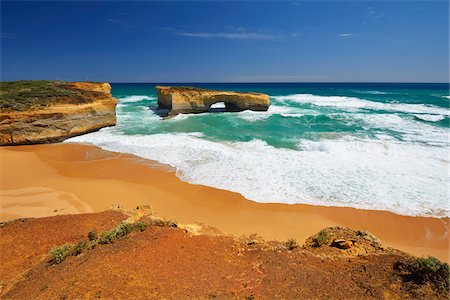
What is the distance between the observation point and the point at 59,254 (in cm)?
544

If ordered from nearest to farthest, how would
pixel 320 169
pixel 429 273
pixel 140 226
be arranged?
pixel 429 273
pixel 140 226
pixel 320 169

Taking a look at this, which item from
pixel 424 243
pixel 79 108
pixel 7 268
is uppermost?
pixel 79 108

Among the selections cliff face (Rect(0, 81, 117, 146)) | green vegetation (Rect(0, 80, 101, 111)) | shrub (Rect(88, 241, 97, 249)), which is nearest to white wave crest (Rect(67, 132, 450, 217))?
cliff face (Rect(0, 81, 117, 146))

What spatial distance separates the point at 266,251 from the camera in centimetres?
557

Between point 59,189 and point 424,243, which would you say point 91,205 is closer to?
point 59,189

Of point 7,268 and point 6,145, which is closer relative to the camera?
point 7,268

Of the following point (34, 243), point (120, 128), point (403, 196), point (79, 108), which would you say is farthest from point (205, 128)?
point (34, 243)

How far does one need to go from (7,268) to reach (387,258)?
7.22 metres

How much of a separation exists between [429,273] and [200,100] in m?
27.3

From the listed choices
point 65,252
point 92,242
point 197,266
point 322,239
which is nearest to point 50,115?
point 92,242

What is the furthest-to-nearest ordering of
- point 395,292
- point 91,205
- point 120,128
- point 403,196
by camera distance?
point 120,128, point 403,196, point 91,205, point 395,292

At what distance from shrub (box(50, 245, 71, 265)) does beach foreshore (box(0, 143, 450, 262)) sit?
3.19 metres

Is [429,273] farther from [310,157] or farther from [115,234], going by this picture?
[310,157]

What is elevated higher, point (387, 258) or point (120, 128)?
point (120, 128)
